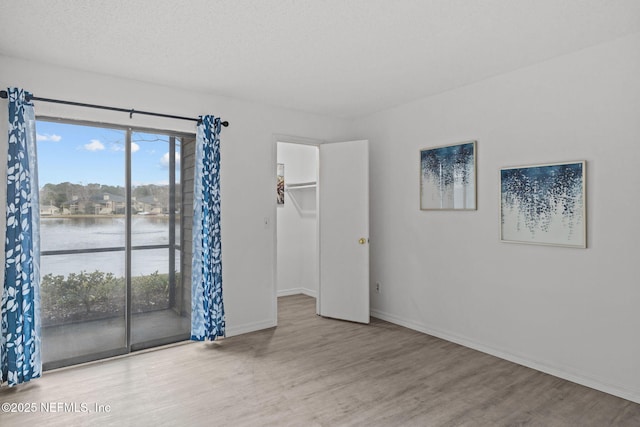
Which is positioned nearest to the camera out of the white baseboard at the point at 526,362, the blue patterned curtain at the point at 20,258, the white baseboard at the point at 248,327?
the white baseboard at the point at 526,362

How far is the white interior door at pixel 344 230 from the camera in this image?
453 cm

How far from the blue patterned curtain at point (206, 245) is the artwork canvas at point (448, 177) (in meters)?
2.28

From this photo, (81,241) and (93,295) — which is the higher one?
(81,241)

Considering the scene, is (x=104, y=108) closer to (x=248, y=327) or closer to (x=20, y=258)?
(x=20, y=258)

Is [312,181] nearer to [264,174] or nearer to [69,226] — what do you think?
[264,174]

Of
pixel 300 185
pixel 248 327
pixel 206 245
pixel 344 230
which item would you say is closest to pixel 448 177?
pixel 344 230

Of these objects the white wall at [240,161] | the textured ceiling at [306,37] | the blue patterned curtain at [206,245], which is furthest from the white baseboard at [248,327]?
the textured ceiling at [306,37]

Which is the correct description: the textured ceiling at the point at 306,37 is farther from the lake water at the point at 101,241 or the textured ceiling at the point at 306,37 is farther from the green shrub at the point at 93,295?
the green shrub at the point at 93,295

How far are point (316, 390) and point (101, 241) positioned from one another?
235 cm

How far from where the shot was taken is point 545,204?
3.10 meters

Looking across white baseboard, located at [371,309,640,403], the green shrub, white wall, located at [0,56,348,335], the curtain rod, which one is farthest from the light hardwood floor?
the curtain rod

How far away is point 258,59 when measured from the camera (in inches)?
121

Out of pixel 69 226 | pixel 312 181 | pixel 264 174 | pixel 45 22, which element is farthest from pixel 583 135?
pixel 69 226

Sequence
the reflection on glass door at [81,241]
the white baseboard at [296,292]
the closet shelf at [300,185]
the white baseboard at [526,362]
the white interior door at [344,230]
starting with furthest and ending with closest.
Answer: the white baseboard at [296,292] < the closet shelf at [300,185] < the white interior door at [344,230] < the reflection on glass door at [81,241] < the white baseboard at [526,362]
